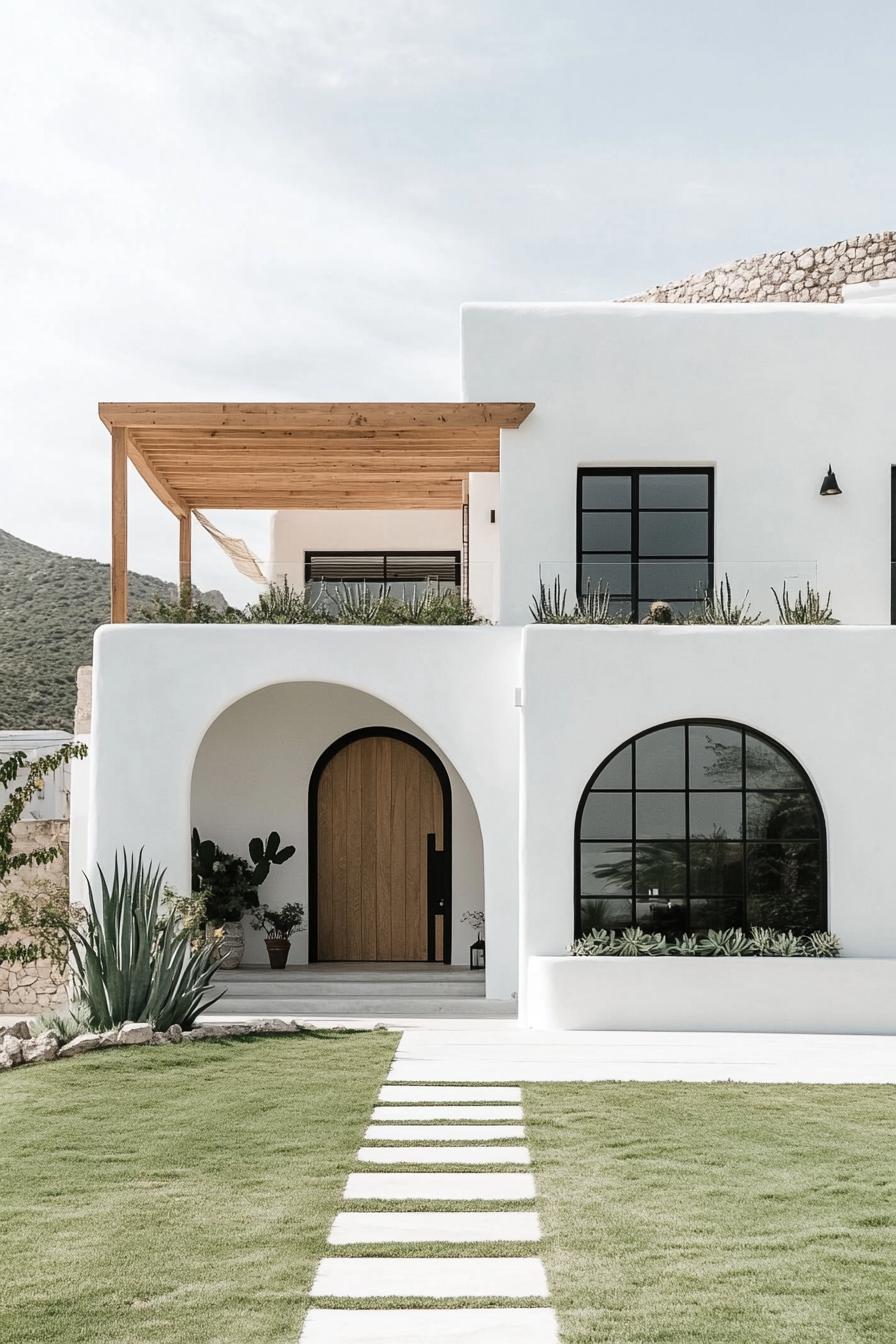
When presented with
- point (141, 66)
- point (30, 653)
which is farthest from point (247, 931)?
point (30, 653)

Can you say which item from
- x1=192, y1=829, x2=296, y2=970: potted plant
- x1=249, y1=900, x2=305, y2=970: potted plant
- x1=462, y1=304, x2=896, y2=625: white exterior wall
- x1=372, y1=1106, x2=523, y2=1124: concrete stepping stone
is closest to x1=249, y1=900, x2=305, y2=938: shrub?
x1=249, y1=900, x2=305, y2=970: potted plant

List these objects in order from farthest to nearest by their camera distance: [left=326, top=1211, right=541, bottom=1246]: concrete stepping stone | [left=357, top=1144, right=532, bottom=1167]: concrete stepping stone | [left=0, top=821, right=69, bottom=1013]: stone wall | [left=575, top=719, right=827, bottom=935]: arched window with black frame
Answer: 1. [left=0, top=821, right=69, bottom=1013]: stone wall
2. [left=575, top=719, right=827, bottom=935]: arched window with black frame
3. [left=357, top=1144, right=532, bottom=1167]: concrete stepping stone
4. [left=326, top=1211, right=541, bottom=1246]: concrete stepping stone

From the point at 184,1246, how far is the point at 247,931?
9388 mm

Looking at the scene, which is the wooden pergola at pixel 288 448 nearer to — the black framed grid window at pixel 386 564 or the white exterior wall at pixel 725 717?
the black framed grid window at pixel 386 564

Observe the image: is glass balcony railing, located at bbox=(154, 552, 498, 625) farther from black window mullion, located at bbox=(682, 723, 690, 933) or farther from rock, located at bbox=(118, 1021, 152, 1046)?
rock, located at bbox=(118, 1021, 152, 1046)

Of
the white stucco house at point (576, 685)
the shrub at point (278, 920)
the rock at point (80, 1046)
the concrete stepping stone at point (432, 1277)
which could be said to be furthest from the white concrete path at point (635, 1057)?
the concrete stepping stone at point (432, 1277)

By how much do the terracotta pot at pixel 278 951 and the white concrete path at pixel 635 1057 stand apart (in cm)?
329

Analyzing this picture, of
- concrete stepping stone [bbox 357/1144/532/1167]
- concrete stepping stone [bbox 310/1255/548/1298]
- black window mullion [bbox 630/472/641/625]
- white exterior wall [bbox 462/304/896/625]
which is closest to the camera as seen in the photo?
concrete stepping stone [bbox 310/1255/548/1298]

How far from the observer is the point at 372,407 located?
13.0m

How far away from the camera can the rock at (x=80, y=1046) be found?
30.5 feet

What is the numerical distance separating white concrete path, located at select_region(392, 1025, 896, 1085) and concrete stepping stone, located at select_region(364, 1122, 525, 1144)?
130cm

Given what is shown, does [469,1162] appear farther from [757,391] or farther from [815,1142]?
[757,391]

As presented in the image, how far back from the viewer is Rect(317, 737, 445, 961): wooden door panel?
14.8m

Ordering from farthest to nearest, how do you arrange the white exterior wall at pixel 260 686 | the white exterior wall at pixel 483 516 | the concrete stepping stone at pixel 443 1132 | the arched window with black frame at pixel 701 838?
the white exterior wall at pixel 483 516 < the white exterior wall at pixel 260 686 < the arched window with black frame at pixel 701 838 < the concrete stepping stone at pixel 443 1132
